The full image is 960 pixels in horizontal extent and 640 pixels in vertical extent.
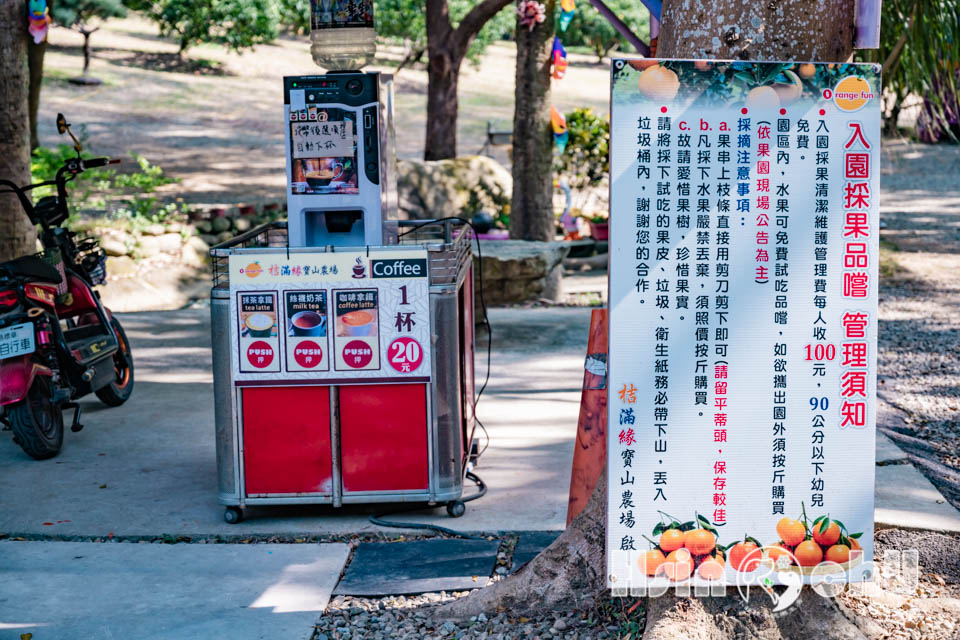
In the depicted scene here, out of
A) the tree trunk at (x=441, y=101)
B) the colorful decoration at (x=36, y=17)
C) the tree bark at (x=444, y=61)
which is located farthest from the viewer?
the tree trunk at (x=441, y=101)

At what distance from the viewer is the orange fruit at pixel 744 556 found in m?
3.28

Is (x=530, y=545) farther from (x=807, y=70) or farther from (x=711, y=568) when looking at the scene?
(x=807, y=70)

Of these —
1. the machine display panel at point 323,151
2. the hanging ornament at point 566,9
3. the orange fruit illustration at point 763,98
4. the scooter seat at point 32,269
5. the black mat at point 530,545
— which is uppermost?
the hanging ornament at point 566,9

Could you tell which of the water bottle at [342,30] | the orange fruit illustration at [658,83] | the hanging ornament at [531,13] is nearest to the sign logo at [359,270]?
the water bottle at [342,30]

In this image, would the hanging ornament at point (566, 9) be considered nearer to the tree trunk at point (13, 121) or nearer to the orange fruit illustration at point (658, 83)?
the tree trunk at point (13, 121)

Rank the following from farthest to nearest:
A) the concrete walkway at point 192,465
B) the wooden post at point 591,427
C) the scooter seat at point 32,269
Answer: the scooter seat at point 32,269
the concrete walkway at point 192,465
the wooden post at point 591,427

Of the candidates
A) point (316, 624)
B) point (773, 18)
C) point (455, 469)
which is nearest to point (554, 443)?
point (455, 469)

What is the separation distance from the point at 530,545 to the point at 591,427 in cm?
69

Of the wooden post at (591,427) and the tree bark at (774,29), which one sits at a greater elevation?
the tree bark at (774,29)

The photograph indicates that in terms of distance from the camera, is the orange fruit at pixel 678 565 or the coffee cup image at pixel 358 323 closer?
the orange fruit at pixel 678 565

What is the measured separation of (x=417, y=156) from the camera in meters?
22.4

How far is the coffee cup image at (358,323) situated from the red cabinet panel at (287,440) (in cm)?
29

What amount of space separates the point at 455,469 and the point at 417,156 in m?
18.0

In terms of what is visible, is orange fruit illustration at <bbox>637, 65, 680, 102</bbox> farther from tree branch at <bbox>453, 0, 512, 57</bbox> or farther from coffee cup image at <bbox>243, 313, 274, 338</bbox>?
tree branch at <bbox>453, 0, 512, 57</bbox>
